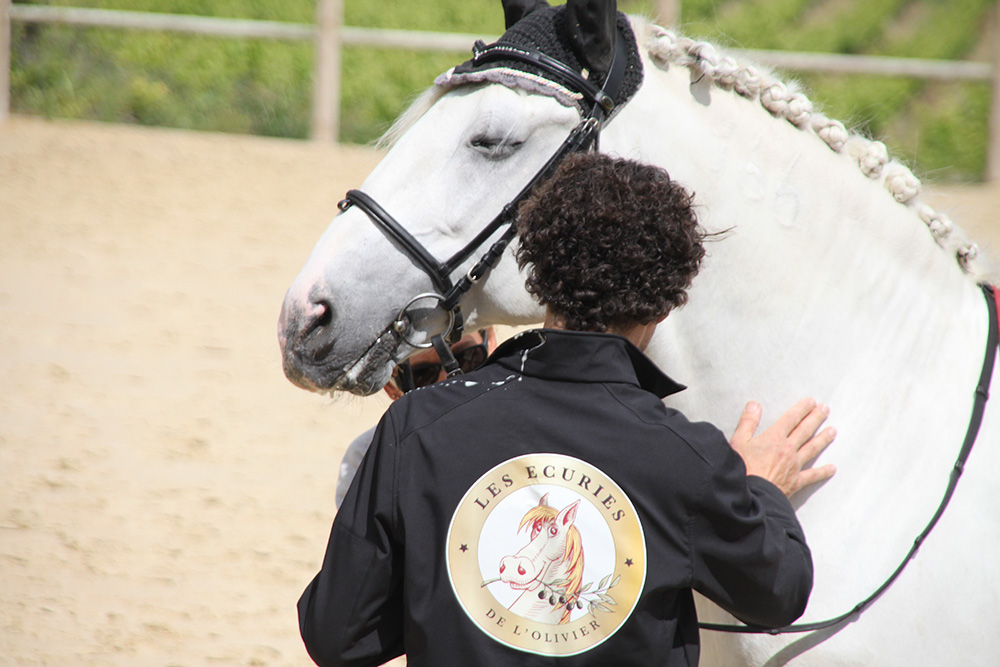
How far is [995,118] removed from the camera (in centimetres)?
922

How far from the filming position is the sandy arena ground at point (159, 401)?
3658 mm

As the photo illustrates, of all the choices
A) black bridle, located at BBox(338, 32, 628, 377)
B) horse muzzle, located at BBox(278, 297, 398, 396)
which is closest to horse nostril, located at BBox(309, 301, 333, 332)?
horse muzzle, located at BBox(278, 297, 398, 396)

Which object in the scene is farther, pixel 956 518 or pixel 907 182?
pixel 907 182

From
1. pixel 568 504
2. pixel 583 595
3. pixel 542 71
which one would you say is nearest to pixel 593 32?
pixel 542 71

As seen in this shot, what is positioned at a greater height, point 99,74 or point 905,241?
point 99,74

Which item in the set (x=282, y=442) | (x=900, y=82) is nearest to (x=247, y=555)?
(x=282, y=442)

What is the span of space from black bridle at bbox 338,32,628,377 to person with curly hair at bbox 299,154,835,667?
443 mm

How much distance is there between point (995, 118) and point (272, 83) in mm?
7544

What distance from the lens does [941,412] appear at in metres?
1.84

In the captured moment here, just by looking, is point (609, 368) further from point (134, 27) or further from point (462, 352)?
point (134, 27)

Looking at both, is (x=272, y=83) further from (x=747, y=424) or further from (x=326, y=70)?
(x=747, y=424)

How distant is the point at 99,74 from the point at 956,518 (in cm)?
962

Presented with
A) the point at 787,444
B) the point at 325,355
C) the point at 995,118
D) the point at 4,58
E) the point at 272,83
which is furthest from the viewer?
the point at 272,83

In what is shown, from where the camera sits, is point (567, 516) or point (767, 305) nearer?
point (567, 516)
